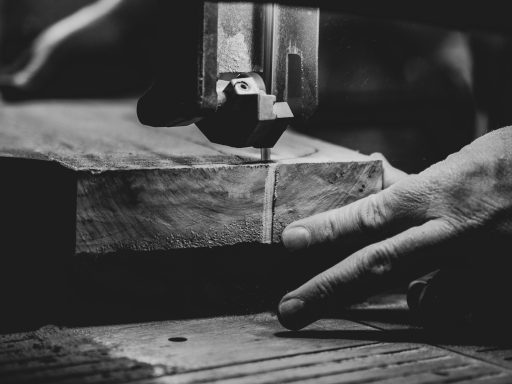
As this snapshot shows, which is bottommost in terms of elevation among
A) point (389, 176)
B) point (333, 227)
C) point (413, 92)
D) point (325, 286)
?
point (325, 286)

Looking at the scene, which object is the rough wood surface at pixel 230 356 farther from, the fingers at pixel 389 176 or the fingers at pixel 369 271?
the fingers at pixel 389 176

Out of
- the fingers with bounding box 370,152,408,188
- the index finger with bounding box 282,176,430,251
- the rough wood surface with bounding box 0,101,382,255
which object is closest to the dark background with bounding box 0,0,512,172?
the fingers with bounding box 370,152,408,188

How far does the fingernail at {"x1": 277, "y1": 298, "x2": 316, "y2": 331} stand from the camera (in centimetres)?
154

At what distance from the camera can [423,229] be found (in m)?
1.50

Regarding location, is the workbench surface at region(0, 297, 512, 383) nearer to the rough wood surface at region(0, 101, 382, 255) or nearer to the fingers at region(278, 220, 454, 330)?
the fingers at region(278, 220, 454, 330)

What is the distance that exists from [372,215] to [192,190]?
14.7 inches

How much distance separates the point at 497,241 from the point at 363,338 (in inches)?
12.9

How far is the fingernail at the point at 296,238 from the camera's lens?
5.21 feet

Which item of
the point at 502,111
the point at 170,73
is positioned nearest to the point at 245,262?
the point at 170,73

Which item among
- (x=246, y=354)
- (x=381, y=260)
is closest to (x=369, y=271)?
(x=381, y=260)

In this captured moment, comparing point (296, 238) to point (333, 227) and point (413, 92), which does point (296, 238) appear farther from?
point (413, 92)

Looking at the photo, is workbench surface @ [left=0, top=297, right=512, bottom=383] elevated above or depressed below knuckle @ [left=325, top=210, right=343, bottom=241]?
below

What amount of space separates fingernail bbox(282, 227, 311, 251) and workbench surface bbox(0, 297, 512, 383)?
0.18 m

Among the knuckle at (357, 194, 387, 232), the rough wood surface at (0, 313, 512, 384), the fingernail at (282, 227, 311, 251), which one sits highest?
the knuckle at (357, 194, 387, 232)
